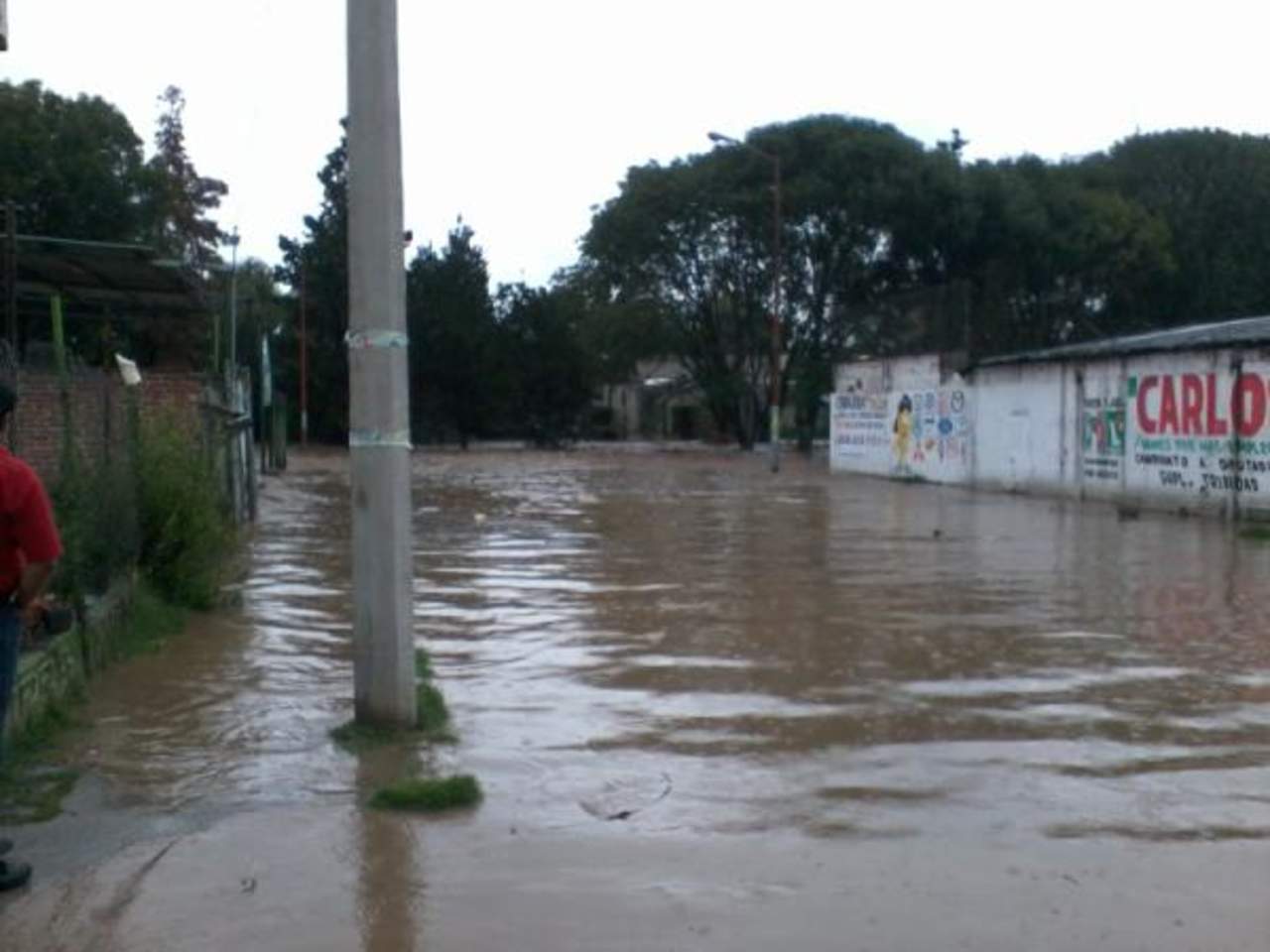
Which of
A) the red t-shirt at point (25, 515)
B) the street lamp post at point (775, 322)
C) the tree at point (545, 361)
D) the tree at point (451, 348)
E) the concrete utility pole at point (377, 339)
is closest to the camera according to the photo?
the red t-shirt at point (25, 515)

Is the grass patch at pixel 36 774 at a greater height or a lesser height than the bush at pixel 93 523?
lesser

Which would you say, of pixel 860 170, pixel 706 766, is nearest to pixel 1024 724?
pixel 706 766

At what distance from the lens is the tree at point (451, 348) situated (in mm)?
64438

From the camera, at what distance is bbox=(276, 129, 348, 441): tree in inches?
2454

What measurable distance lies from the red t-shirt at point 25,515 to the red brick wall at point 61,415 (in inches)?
195

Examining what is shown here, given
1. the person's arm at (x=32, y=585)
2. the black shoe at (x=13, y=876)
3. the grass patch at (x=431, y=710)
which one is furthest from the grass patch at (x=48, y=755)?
the grass patch at (x=431, y=710)

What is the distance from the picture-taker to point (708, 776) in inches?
297

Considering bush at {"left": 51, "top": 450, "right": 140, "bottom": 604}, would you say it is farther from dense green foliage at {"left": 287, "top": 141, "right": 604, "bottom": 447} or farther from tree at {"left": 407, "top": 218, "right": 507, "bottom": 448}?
tree at {"left": 407, "top": 218, "right": 507, "bottom": 448}

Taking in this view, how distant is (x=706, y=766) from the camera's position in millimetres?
7730

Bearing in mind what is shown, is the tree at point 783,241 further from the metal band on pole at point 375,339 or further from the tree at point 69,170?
the metal band on pole at point 375,339

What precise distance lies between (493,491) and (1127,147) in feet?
133

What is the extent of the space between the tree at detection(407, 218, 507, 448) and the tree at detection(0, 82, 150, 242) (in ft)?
78.6

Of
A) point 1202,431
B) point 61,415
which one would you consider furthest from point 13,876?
point 1202,431

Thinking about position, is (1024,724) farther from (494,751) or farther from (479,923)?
(479,923)
